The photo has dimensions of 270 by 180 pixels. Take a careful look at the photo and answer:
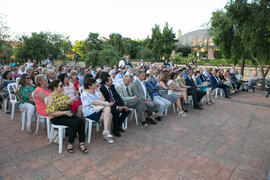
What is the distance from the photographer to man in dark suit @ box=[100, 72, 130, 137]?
396 centimetres

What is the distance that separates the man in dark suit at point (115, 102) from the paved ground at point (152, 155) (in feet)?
1.12

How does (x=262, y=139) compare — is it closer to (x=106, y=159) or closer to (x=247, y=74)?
(x=106, y=159)

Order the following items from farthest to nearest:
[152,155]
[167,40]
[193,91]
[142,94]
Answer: [167,40] < [193,91] < [142,94] < [152,155]

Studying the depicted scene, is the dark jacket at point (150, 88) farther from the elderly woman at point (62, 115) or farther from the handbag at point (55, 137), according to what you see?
the handbag at point (55, 137)

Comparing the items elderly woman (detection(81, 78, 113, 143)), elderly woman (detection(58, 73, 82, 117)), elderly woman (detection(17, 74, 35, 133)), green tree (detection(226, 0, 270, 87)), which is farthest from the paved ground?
green tree (detection(226, 0, 270, 87))

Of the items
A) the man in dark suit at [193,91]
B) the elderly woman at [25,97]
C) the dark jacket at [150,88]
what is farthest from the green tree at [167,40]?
the elderly woman at [25,97]

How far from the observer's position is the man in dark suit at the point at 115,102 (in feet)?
13.0

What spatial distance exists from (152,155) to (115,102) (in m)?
1.59

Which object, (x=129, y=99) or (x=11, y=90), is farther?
(x=11, y=90)

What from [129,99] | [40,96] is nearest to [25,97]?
[40,96]

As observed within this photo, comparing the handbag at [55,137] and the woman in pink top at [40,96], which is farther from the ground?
the woman in pink top at [40,96]

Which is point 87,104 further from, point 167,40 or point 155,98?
point 167,40

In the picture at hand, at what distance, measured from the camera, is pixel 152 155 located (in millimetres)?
3139

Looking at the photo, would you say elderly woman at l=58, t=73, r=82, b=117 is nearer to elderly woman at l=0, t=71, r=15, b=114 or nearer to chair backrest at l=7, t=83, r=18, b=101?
chair backrest at l=7, t=83, r=18, b=101
